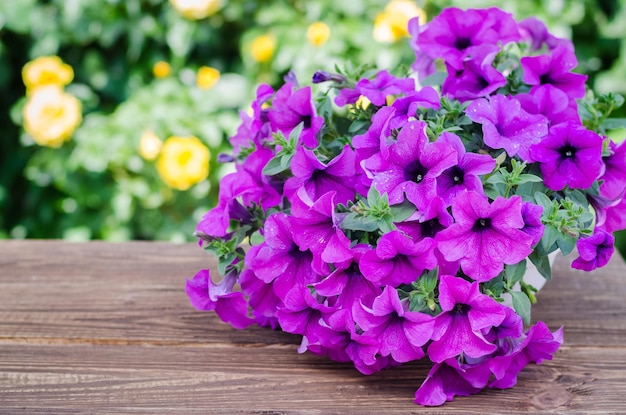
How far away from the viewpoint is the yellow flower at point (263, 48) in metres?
2.11

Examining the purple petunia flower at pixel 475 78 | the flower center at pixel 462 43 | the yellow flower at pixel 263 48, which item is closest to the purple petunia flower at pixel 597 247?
the purple petunia flower at pixel 475 78

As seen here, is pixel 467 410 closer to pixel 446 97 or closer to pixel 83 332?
pixel 446 97

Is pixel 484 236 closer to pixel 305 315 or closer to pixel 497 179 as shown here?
pixel 497 179

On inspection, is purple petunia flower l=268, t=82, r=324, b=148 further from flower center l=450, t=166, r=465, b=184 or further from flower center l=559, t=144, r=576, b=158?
flower center l=559, t=144, r=576, b=158

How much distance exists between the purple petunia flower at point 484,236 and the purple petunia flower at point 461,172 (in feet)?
0.10

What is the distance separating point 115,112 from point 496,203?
164 cm

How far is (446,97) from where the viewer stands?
3.11 feet

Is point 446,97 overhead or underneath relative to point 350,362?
overhead

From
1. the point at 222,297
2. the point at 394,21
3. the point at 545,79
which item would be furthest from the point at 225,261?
the point at 394,21

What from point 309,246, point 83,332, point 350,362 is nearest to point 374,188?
point 309,246

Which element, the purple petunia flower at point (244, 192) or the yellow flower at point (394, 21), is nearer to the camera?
the purple petunia flower at point (244, 192)

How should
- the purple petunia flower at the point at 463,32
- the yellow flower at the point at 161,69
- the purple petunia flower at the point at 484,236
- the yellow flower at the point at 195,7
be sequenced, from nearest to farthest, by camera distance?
the purple petunia flower at the point at 484,236 → the purple petunia flower at the point at 463,32 → the yellow flower at the point at 195,7 → the yellow flower at the point at 161,69

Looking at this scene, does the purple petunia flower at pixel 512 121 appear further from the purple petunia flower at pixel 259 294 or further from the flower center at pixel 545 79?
the purple petunia flower at pixel 259 294

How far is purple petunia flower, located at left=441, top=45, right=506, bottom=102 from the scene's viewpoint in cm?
94
